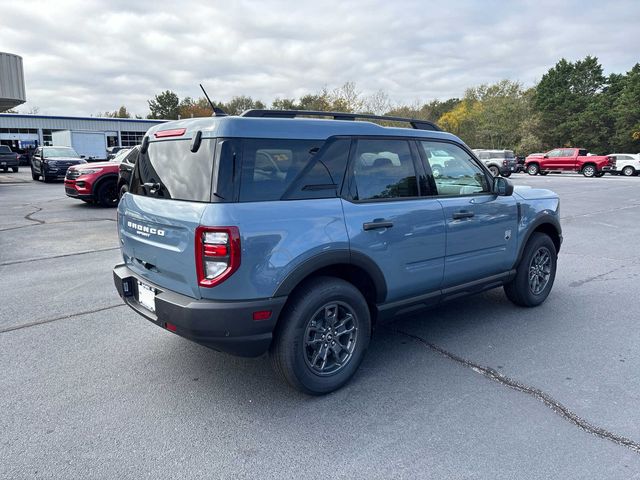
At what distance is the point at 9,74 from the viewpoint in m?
30.1

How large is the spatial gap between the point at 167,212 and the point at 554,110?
58041mm

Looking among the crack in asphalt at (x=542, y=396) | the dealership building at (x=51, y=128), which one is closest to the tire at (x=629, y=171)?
the crack in asphalt at (x=542, y=396)

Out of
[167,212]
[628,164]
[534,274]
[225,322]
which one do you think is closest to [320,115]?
[167,212]

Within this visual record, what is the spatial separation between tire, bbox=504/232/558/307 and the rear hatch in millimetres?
3365

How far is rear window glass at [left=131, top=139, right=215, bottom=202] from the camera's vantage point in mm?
2861

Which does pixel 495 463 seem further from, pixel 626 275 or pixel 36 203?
pixel 36 203

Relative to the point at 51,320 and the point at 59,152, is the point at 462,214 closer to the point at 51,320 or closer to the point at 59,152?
the point at 51,320

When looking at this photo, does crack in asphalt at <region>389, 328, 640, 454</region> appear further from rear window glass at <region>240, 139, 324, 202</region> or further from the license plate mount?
the license plate mount

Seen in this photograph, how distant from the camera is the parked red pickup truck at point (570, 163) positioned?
28688 mm

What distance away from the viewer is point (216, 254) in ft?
8.87

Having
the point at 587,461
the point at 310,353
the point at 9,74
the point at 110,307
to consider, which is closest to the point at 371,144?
the point at 310,353

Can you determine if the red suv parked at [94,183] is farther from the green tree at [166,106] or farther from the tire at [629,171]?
the green tree at [166,106]

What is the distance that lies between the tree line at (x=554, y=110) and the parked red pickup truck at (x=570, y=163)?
602 inches

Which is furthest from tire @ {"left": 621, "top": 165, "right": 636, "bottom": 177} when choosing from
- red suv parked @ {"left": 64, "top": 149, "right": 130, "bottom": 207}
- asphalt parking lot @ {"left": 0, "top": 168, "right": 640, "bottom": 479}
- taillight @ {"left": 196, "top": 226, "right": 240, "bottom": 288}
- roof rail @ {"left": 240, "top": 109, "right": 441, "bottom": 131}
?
taillight @ {"left": 196, "top": 226, "right": 240, "bottom": 288}
